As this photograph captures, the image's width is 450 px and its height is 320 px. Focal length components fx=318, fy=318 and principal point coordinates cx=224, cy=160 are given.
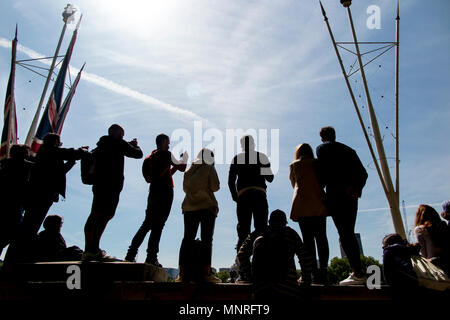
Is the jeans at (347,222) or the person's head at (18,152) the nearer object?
the jeans at (347,222)

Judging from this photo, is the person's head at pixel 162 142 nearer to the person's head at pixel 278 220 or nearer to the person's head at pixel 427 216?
the person's head at pixel 278 220

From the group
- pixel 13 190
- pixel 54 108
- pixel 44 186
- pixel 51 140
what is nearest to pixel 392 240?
pixel 44 186

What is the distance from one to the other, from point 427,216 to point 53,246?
5.81 metres

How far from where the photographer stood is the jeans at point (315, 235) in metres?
4.62

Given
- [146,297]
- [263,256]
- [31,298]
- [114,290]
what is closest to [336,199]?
[263,256]

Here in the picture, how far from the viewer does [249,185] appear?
5254 millimetres

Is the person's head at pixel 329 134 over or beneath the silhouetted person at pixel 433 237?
over

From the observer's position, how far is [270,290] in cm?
336

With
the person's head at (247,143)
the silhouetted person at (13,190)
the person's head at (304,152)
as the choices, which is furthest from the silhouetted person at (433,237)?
the silhouetted person at (13,190)

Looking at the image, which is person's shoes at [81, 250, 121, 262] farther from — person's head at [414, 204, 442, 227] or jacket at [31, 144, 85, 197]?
person's head at [414, 204, 442, 227]

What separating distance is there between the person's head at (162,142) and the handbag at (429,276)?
4.12 meters

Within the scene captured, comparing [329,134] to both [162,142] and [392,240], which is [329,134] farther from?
[162,142]

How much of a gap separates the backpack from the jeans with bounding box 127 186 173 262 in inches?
41.9
